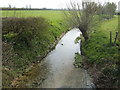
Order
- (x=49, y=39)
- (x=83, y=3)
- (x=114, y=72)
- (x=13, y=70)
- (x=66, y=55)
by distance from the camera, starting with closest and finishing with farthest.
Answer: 1. (x=114, y=72)
2. (x=13, y=70)
3. (x=66, y=55)
4. (x=83, y=3)
5. (x=49, y=39)

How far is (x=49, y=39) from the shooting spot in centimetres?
2283

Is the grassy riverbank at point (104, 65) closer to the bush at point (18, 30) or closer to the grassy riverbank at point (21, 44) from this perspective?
the grassy riverbank at point (21, 44)

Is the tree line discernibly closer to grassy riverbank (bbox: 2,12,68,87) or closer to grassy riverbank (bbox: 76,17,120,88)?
grassy riverbank (bbox: 2,12,68,87)

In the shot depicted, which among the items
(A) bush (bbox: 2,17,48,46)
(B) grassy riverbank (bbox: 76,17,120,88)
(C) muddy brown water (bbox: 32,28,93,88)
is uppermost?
(A) bush (bbox: 2,17,48,46)

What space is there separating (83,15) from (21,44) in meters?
9.19

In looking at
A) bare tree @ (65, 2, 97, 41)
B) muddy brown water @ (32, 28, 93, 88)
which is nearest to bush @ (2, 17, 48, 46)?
muddy brown water @ (32, 28, 93, 88)

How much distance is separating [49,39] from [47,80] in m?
11.1

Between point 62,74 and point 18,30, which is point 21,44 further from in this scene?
point 62,74

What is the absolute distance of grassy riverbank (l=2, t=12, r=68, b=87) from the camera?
44.1 ft

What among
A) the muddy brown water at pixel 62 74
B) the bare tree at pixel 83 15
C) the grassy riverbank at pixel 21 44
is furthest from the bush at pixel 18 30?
the bare tree at pixel 83 15

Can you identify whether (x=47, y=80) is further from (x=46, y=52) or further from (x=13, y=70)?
(x=46, y=52)

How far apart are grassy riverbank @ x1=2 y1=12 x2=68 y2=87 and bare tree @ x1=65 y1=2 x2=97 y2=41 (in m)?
4.27

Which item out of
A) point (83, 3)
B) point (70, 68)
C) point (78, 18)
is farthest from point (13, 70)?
point (83, 3)

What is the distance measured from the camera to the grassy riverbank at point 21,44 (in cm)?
1345
